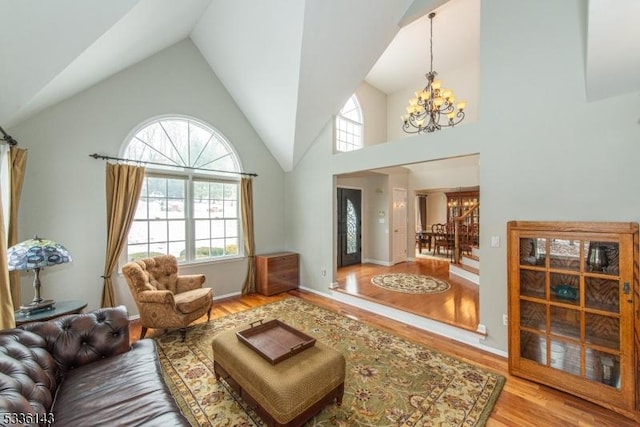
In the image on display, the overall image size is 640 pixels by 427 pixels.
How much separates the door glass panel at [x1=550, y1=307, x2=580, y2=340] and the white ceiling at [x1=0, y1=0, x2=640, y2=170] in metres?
1.89

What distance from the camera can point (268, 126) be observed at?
4590mm

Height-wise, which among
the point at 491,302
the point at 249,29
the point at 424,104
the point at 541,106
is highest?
the point at 249,29

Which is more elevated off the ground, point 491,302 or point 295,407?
point 491,302

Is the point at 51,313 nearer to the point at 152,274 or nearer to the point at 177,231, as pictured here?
the point at 152,274

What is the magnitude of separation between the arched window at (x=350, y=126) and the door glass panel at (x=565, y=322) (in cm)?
444

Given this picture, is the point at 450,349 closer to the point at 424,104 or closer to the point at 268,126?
the point at 424,104

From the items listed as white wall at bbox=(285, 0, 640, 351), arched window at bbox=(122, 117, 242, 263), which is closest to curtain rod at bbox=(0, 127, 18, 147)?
arched window at bbox=(122, 117, 242, 263)

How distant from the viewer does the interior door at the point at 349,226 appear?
6.80 m

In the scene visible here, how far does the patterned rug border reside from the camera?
4.51 meters

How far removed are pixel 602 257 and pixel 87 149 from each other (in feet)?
18.6

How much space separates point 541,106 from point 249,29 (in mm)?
3509

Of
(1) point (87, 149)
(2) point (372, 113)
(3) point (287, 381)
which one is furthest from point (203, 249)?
(2) point (372, 113)

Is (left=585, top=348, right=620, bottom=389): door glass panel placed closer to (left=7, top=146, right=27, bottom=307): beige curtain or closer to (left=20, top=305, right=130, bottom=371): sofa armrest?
(left=20, top=305, right=130, bottom=371): sofa armrest

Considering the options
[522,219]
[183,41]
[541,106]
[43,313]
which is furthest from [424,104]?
[43,313]
